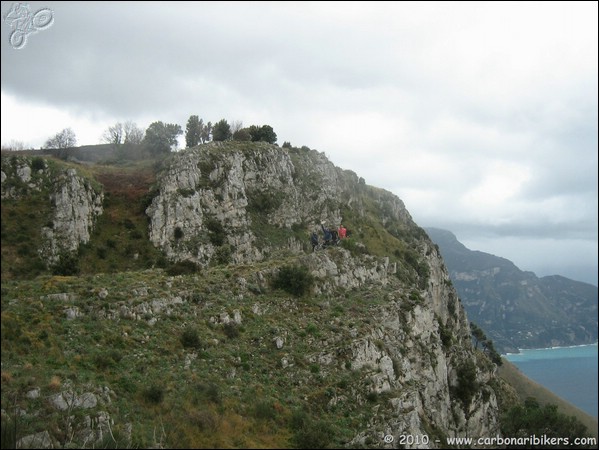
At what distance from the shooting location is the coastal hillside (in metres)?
15.1

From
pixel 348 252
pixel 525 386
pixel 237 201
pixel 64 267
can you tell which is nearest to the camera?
pixel 64 267

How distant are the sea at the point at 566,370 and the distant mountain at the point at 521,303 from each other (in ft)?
5.98

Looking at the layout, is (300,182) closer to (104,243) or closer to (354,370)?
(104,243)

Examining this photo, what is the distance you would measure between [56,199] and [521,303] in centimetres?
8664

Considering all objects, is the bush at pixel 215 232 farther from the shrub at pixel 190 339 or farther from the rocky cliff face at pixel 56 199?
the shrub at pixel 190 339

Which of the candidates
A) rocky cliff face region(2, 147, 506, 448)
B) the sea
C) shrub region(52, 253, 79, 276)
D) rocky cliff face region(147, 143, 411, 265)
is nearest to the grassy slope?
the sea

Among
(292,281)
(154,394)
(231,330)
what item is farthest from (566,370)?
(154,394)

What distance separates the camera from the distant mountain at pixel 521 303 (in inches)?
2109

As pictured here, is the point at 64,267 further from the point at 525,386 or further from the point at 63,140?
the point at 525,386

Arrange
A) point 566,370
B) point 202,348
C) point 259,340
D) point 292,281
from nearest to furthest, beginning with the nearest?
point 202,348
point 259,340
point 292,281
point 566,370

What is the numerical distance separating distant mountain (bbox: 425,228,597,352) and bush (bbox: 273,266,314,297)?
23.6 m

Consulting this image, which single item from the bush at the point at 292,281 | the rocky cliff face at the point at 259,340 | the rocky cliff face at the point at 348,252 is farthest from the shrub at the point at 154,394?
the bush at the point at 292,281

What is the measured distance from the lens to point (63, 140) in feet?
266

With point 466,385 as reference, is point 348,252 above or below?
above
